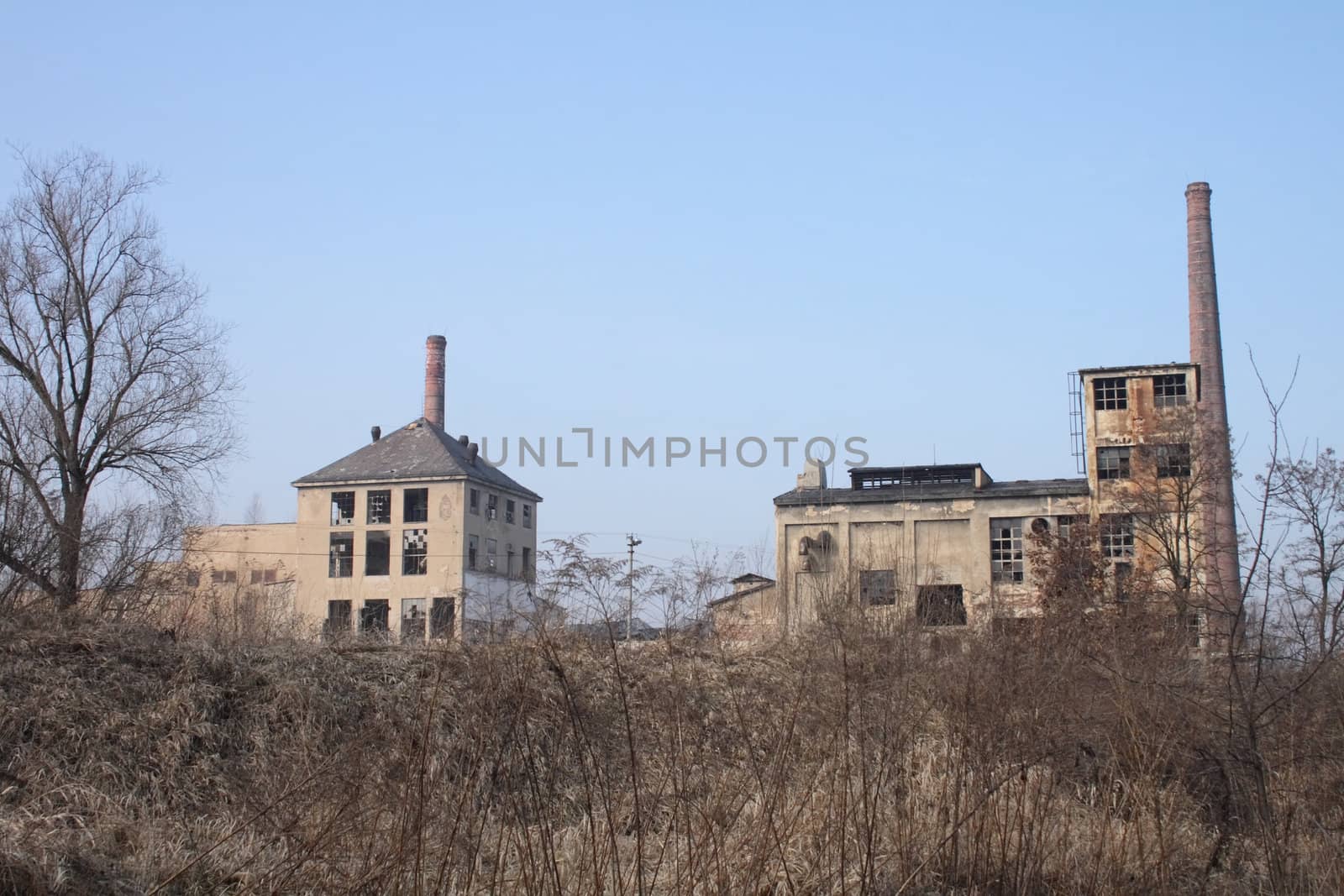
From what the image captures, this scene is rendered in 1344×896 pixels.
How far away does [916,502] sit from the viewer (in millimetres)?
45188

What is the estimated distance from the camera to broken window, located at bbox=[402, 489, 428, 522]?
182 ft

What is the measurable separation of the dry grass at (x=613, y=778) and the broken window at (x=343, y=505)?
4542cm

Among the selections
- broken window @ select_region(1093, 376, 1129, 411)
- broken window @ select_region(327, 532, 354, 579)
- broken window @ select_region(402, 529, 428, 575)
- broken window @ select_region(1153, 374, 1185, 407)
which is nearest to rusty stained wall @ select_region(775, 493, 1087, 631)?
broken window @ select_region(1093, 376, 1129, 411)

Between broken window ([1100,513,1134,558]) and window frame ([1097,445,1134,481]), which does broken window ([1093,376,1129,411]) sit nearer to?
window frame ([1097,445,1134,481])

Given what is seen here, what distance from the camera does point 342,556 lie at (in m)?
55.9

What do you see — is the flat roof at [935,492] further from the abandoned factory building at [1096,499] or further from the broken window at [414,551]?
the broken window at [414,551]

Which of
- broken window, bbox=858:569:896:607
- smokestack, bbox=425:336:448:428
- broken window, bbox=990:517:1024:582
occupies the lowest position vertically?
broken window, bbox=858:569:896:607

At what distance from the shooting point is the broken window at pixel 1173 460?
3459 centimetres

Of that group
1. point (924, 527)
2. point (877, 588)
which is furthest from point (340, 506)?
point (877, 588)

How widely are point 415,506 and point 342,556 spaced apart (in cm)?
413

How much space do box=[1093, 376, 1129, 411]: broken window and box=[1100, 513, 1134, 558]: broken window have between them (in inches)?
202

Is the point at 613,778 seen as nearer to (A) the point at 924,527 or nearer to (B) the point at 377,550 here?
(A) the point at 924,527

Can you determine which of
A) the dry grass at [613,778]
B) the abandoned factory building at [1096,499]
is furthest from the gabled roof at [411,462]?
the dry grass at [613,778]

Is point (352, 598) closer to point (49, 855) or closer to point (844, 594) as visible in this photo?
point (844, 594)
